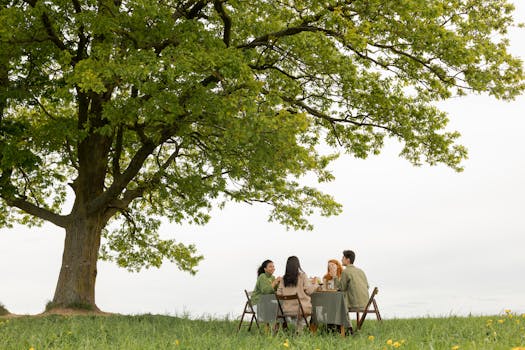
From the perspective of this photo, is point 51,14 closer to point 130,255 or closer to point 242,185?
point 242,185

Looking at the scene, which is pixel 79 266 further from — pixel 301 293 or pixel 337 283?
pixel 337 283

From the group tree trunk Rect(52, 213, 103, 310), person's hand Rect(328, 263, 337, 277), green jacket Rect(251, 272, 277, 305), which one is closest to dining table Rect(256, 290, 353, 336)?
green jacket Rect(251, 272, 277, 305)

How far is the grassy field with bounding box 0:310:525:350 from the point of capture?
785 cm

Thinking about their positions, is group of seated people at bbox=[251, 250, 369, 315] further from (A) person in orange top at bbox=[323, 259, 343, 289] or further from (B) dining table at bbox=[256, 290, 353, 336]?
(A) person in orange top at bbox=[323, 259, 343, 289]

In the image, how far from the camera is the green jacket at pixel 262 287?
11.6 meters

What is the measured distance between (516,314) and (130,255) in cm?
1291

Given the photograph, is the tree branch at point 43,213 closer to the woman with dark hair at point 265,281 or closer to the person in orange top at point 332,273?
the woman with dark hair at point 265,281

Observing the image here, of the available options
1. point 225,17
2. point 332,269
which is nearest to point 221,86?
point 225,17

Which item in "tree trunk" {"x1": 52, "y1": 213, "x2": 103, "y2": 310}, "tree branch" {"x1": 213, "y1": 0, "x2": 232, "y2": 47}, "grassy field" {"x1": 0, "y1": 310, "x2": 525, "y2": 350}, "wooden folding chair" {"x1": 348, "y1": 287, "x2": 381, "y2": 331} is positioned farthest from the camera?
"tree trunk" {"x1": 52, "y1": 213, "x2": 103, "y2": 310}

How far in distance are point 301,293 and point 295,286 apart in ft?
0.58

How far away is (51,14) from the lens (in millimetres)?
14617

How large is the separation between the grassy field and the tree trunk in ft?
9.16

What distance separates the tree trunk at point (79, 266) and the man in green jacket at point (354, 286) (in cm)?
823

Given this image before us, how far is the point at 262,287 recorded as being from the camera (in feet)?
38.4
